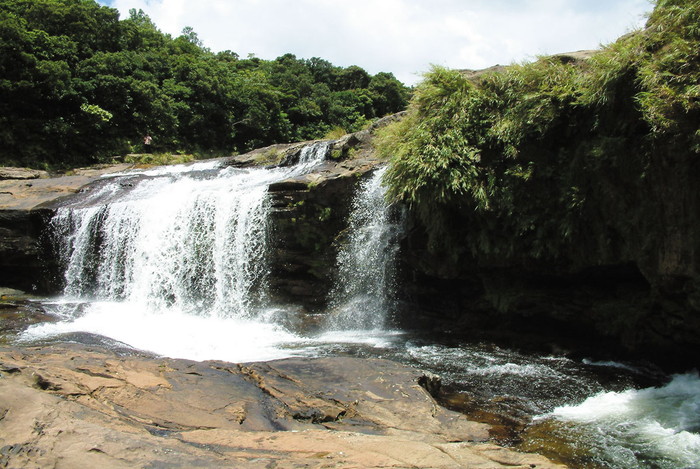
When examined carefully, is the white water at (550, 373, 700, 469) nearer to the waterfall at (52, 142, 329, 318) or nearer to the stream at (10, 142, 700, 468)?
the stream at (10, 142, 700, 468)

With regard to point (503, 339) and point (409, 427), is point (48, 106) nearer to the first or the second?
point (503, 339)

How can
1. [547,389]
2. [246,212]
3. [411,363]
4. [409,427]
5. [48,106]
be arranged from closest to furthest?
[409,427], [547,389], [411,363], [246,212], [48,106]

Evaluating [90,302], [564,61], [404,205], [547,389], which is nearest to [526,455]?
[547,389]

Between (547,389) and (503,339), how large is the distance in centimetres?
289

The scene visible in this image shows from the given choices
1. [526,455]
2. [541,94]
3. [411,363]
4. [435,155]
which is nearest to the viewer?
[526,455]

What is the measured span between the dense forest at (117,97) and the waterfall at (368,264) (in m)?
9.69

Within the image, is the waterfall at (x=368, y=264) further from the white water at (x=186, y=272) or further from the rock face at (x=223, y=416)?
the rock face at (x=223, y=416)

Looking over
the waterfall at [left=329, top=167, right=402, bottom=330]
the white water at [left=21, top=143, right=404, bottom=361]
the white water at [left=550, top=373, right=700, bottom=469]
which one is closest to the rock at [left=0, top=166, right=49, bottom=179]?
the white water at [left=21, top=143, right=404, bottom=361]

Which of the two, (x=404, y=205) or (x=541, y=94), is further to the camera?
(x=404, y=205)

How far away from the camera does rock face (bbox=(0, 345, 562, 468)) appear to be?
307 cm

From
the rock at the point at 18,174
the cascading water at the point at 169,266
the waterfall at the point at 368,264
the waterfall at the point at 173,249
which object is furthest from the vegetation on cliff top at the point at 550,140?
the rock at the point at 18,174

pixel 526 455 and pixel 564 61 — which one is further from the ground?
pixel 564 61

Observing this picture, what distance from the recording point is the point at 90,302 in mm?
12789

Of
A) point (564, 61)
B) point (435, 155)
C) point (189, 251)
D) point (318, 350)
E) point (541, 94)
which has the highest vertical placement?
point (564, 61)
